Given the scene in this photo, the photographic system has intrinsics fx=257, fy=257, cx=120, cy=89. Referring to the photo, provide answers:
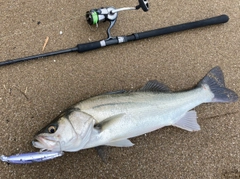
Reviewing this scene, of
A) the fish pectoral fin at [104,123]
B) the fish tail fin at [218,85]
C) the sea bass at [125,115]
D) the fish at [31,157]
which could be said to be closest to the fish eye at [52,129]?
the sea bass at [125,115]

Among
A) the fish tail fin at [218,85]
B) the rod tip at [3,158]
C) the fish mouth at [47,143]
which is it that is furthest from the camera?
the fish tail fin at [218,85]

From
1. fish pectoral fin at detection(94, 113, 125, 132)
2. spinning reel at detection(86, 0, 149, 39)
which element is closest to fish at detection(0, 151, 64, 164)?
fish pectoral fin at detection(94, 113, 125, 132)

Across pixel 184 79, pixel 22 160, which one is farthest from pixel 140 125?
pixel 22 160

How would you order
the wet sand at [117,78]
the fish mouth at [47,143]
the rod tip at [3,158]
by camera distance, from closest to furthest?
the fish mouth at [47,143]
the rod tip at [3,158]
the wet sand at [117,78]

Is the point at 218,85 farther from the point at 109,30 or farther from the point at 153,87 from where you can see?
the point at 109,30

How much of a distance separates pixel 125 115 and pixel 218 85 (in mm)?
758

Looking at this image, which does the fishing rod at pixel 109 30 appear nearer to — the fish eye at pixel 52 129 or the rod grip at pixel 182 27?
the rod grip at pixel 182 27

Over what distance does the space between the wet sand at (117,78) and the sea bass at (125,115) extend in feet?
0.51

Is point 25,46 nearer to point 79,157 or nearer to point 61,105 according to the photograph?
point 61,105

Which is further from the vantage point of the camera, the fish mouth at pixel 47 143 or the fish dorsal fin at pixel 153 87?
the fish dorsal fin at pixel 153 87

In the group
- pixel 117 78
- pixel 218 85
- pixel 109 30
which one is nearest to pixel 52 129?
pixel 117 78

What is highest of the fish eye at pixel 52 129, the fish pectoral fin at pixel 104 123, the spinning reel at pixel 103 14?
the spinning reel at pixel 103 14

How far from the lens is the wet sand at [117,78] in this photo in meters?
1.73

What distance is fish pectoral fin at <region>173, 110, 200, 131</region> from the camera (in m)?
1.80
